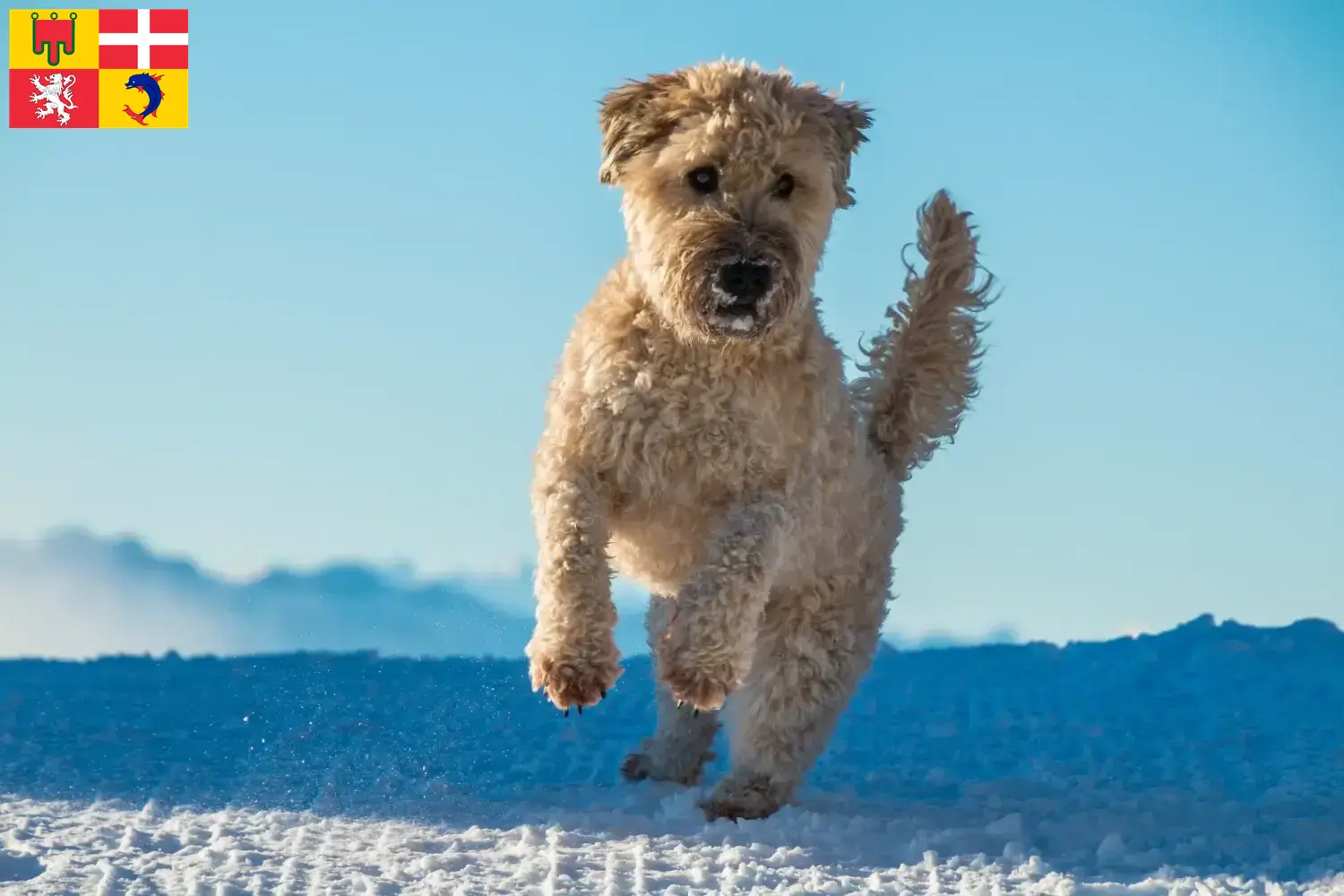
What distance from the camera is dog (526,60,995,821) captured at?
529 cm

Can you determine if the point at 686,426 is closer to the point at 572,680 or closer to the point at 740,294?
the point at 740,294

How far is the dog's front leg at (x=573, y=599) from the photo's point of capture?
17.0 ft

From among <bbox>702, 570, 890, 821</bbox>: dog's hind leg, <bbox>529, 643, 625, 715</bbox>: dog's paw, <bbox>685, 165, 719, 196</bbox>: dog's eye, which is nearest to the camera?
<bbox>529, 643, 625, 715</bbox>: dog's paw

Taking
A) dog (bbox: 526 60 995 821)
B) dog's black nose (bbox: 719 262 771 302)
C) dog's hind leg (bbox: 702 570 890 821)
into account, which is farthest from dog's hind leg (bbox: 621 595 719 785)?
dog's black nose (bbox: 719 262 771 302)

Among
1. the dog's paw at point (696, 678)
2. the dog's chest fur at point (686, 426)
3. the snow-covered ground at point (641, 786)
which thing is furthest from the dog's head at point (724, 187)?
the snow-covered ground at point (641, 786)

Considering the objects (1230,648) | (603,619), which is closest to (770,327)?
(603,619)

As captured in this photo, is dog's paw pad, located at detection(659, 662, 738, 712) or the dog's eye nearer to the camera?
dog's paw pad, located at detection(659, 662, 738, 712)

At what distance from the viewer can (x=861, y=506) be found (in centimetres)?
639

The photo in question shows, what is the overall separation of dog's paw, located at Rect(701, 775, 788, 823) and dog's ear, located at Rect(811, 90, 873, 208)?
7.53 feet

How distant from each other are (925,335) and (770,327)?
1.70 m

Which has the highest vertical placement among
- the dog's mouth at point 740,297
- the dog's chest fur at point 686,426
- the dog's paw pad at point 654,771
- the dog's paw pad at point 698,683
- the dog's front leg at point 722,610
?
the dog's mouth at point 740,297

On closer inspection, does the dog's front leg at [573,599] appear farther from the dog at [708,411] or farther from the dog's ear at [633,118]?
the dog's ear at [633,118]

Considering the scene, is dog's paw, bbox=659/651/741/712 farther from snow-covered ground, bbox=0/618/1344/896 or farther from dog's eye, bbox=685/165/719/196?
dog's eye, bbox=685/165/719/196

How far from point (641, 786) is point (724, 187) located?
283 cm
